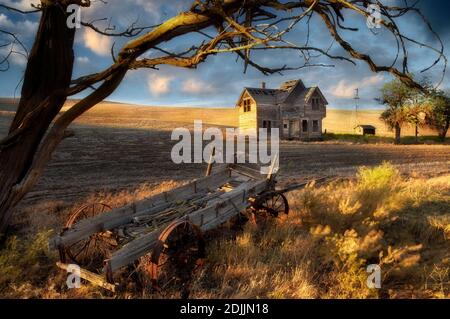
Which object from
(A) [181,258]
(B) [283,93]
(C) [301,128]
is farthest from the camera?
(B) [283,93]

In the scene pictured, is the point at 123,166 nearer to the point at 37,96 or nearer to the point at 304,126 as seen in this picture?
the point at 37,96

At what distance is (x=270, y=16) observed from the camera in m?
5.51

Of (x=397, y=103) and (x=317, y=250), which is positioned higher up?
(x=397, y=103)

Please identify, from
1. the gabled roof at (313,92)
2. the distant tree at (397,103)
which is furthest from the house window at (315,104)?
the distant tree at (397,103)

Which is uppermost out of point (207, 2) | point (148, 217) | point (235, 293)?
point (207, 2)

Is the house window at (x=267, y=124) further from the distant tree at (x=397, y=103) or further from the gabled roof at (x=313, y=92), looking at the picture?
the distant tree at (x=397, y=103)

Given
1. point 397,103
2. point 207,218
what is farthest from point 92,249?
point 397,103

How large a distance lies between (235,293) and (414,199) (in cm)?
510

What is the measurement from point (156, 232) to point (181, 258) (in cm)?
55

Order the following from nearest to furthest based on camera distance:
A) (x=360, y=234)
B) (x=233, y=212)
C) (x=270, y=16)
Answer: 1. (x=270, y=16)
2. (x=233, y=212)
3. (x=360, y=234)

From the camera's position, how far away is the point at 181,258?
493cm

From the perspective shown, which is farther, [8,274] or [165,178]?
[165,178]
